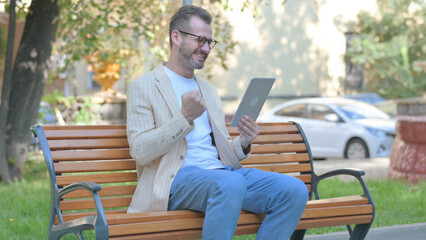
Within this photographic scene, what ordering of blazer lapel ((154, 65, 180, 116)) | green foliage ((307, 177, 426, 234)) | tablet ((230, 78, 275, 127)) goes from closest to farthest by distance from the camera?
tablet ((230, 78, 275, 127)) < blazer lapel ((154, 65, 180, 116)) < green foliage ((307, 177, 426, 234))

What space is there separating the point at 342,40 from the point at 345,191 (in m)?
21.6

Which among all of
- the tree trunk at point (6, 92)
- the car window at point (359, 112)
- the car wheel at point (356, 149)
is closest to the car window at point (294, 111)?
the car window at point (359, 112)

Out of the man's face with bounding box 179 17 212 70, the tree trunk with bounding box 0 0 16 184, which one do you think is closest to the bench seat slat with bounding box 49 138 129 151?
the man's face with bounding box 179 17 212 70

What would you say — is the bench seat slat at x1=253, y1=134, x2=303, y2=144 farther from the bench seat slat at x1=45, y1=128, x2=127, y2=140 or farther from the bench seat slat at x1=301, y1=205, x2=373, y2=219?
the bench seat slat at x1=45, y1=128, x2=127, y2=140

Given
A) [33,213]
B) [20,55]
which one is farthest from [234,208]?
[20,55]

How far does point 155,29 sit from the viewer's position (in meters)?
9.94

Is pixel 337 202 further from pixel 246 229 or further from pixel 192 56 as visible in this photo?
pixel 192 56

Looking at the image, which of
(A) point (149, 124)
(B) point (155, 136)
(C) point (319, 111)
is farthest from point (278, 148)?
(C) point (319, 111)

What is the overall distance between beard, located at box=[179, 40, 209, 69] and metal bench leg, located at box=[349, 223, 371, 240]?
4.86ft

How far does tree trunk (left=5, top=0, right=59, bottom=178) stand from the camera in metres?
8.93

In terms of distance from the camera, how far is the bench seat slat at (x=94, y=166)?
13.3 ft

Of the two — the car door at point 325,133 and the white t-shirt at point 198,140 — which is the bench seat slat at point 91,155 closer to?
the white t-shirt at point 198,140

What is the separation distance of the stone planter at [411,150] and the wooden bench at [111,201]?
449 centimetres

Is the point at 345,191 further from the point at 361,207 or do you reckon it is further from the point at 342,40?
the point at 342,40
